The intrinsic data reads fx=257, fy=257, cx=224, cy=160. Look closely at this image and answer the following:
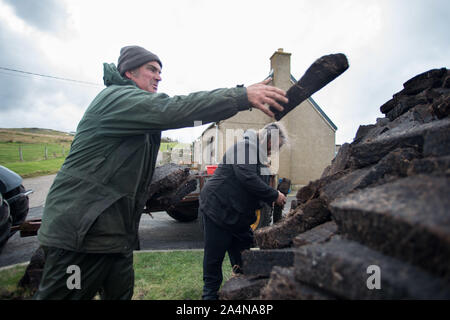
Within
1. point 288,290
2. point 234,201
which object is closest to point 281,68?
point 234,201

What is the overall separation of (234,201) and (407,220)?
207cm

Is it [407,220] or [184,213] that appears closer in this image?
[407,220]

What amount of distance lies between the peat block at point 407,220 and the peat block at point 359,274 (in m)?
0.05

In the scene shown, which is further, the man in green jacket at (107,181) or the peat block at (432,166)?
the man in green jacket at (107,181)

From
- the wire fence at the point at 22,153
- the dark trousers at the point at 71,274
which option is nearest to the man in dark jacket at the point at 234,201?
the dark trousers at the point at 71,274

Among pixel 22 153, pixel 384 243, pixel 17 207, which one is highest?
pixel 22 153

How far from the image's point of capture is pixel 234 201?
9.73ft

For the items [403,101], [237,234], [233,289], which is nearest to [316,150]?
[403,101]

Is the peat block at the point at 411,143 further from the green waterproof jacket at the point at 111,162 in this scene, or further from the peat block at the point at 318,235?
the green waterproof jacket at the point at 111,162

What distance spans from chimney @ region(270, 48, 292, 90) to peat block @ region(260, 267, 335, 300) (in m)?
14.8

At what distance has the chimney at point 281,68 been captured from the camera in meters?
15.2

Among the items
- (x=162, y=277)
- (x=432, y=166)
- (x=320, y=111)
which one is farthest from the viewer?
(x=320, y=111)

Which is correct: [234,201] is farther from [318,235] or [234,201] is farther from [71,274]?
[71,274]
